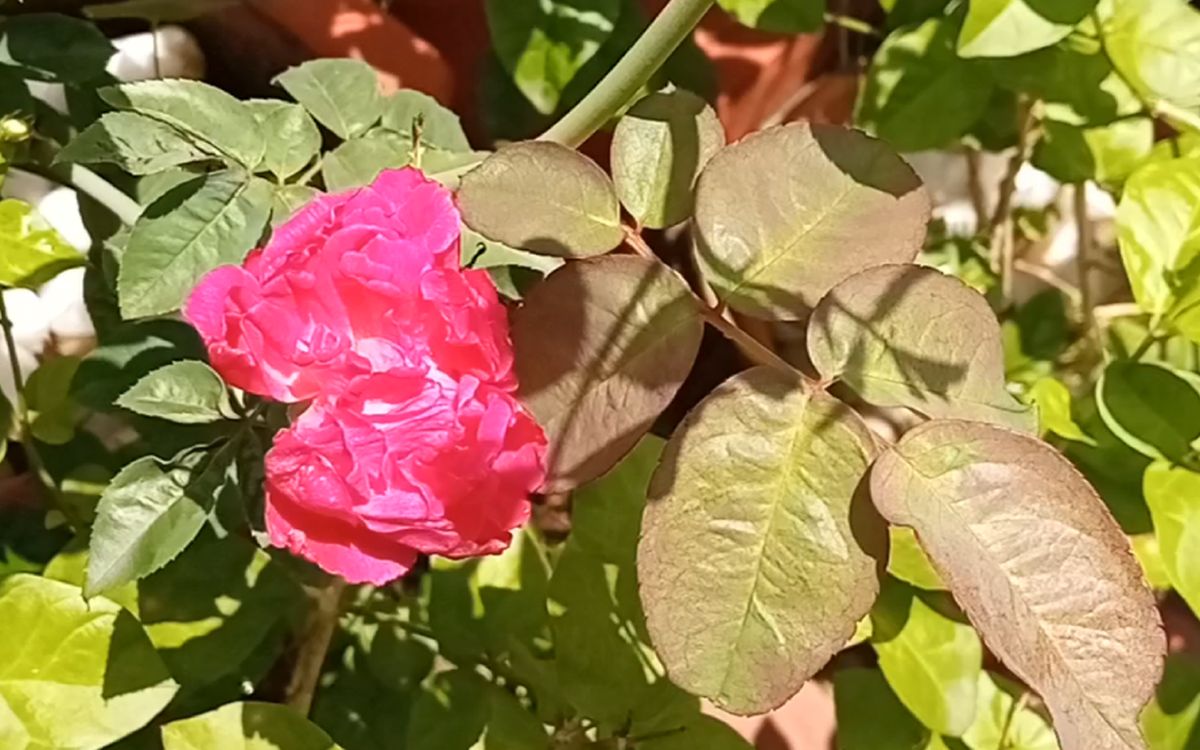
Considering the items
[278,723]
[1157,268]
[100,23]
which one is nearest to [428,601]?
[278,723]

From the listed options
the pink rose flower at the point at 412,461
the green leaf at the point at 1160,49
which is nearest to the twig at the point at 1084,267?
the green leaf at the point at 1160,49

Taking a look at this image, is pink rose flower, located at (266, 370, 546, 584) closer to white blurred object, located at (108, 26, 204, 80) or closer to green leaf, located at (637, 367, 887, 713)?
green leaf, located at (637, 367, 887, 713)

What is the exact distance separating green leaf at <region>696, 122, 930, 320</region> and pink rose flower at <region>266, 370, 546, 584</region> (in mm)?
104

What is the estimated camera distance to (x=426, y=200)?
1.58 ft

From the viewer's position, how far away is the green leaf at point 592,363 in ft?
1.61

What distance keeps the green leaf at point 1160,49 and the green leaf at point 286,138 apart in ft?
1.53

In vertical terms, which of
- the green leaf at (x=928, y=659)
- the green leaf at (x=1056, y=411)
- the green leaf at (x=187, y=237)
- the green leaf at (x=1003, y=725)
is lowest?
the green leaf at (x=1003, y=725)

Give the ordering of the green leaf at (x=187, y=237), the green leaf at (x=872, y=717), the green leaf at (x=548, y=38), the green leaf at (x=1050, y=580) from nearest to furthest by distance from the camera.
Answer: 1. the green leaf at (x=1050, y=580)
2. the green leaf at (x=187, y=237)
3. the green leaf at (x=872, y=717)
4. the green leaf at (x=548, y=38)

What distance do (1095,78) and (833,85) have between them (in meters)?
0.31

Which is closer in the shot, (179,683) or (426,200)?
(426,200)

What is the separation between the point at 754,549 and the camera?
0.47 m

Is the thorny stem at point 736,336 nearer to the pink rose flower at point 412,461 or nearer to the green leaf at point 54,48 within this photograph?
the pink rose flower at point 412,461

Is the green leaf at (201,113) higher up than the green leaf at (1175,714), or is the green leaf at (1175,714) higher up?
the green leaf at (201,113)

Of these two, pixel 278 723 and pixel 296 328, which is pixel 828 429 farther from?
pixel 278 723
